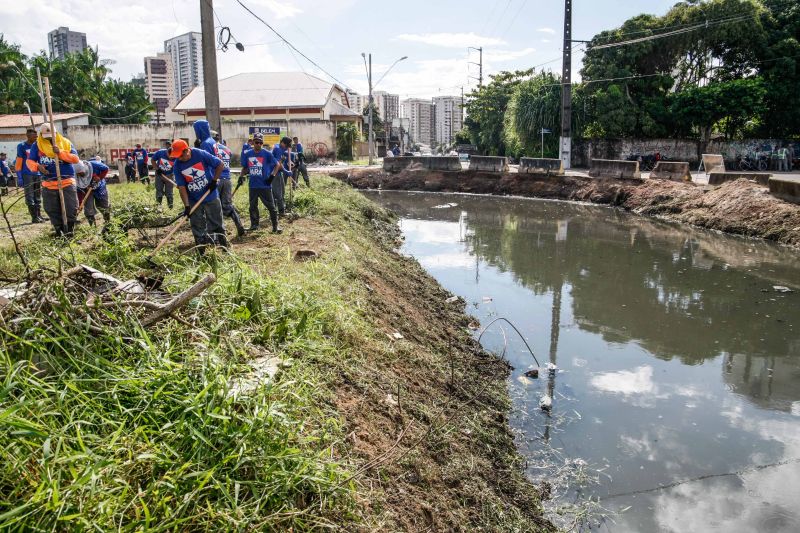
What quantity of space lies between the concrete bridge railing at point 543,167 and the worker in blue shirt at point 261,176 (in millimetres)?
17160

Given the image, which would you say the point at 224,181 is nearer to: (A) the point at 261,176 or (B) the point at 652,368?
(A) the point at 261,176

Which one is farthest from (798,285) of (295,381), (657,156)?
(657,156)

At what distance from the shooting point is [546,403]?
582 centimetres

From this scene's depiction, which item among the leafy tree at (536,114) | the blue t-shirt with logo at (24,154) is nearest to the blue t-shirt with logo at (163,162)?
the blue t-shirt with logo at (24,154)

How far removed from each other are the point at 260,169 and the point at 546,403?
5429 millimetres

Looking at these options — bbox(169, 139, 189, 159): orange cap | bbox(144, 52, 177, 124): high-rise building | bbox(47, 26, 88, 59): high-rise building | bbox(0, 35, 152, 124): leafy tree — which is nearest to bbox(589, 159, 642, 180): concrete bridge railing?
bbox(169, 139, 189, 159): orange cap

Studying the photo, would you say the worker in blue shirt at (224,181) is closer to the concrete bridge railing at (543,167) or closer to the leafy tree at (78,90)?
the concrete bridge railing at (543,167)

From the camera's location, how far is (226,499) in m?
2.38

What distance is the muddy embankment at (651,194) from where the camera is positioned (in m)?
14.6

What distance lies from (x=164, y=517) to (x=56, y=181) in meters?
6.63

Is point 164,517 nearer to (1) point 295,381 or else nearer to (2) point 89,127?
(1) point 295,381

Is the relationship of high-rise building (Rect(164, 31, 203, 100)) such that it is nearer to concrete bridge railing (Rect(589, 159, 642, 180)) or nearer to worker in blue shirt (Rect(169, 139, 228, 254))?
concrete bridge railing (Rect(589, 159, 642, 180))

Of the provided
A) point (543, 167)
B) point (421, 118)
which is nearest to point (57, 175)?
point (543, 167)

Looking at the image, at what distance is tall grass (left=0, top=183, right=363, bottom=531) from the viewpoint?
7.20ft
